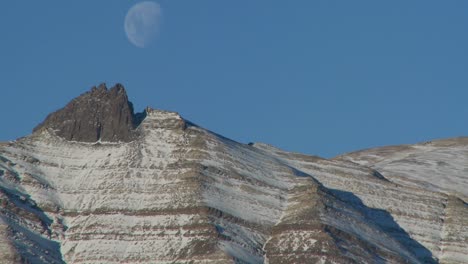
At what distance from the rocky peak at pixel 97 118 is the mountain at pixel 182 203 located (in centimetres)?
20

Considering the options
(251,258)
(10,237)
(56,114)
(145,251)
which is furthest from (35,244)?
(56,114)

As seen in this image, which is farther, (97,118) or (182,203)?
(97,118)

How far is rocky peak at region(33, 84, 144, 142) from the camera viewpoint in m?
182

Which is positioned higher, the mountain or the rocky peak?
the rocky peak

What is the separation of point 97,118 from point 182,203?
93.9 ft

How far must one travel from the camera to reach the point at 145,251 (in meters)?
152

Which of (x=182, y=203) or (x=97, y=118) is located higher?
(x=97, y=118)

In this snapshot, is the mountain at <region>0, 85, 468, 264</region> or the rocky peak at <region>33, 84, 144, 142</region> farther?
the rocky peak at <region>33, 84, 144, 142</region>

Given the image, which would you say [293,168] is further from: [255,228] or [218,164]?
[255,228]

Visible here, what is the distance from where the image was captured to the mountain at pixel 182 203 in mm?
152500

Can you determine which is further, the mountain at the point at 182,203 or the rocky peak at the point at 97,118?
the rocky peak at the point at 97,118

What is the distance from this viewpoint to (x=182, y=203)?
160500mm

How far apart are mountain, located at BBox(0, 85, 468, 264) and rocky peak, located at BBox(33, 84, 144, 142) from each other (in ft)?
0.65

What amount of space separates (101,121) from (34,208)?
82.7 ft
